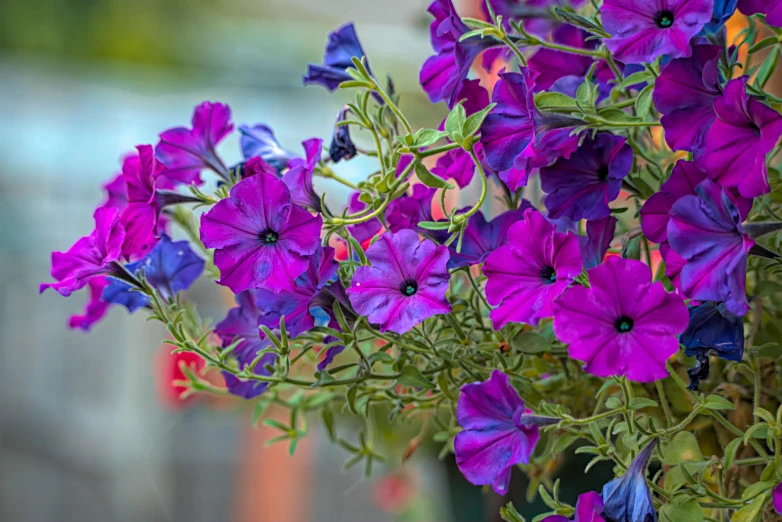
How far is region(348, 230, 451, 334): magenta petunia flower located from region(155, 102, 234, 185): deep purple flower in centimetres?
14

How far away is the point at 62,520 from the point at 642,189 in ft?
8.08

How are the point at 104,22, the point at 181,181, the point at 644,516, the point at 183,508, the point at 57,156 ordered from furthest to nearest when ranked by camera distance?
1. the point at 104,22
2. the point at 57,156
3. the point at 183,508
4. the point at 181,181
5. the point at 644,516

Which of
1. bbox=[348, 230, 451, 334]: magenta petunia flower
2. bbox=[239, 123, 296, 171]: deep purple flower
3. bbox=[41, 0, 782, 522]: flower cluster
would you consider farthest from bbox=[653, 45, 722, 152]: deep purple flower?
bbox=[239, 123, 296, 171]: deep purple flower

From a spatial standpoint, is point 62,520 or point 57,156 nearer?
point 62,520

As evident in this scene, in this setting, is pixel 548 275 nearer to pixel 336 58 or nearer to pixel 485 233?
pixel 485 233

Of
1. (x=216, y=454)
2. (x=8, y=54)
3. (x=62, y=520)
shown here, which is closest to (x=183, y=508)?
(x=216, y=454)

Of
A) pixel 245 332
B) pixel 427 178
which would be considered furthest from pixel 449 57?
pixel 245 332

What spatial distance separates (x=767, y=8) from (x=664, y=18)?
43 mm

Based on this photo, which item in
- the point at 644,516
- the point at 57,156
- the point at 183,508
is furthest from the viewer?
the point at 57,156

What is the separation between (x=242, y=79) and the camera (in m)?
2.62

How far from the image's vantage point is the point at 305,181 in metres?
0.34

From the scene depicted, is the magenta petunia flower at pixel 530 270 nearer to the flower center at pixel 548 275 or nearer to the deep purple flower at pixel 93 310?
the flower center at pixel 548 275

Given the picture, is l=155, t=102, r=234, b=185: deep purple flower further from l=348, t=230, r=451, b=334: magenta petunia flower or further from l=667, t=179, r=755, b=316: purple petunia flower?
l=667, t=179, r=755, b=316: purple petunia flower

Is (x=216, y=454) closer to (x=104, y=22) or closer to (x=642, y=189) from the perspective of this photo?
(x=104, y=22)
